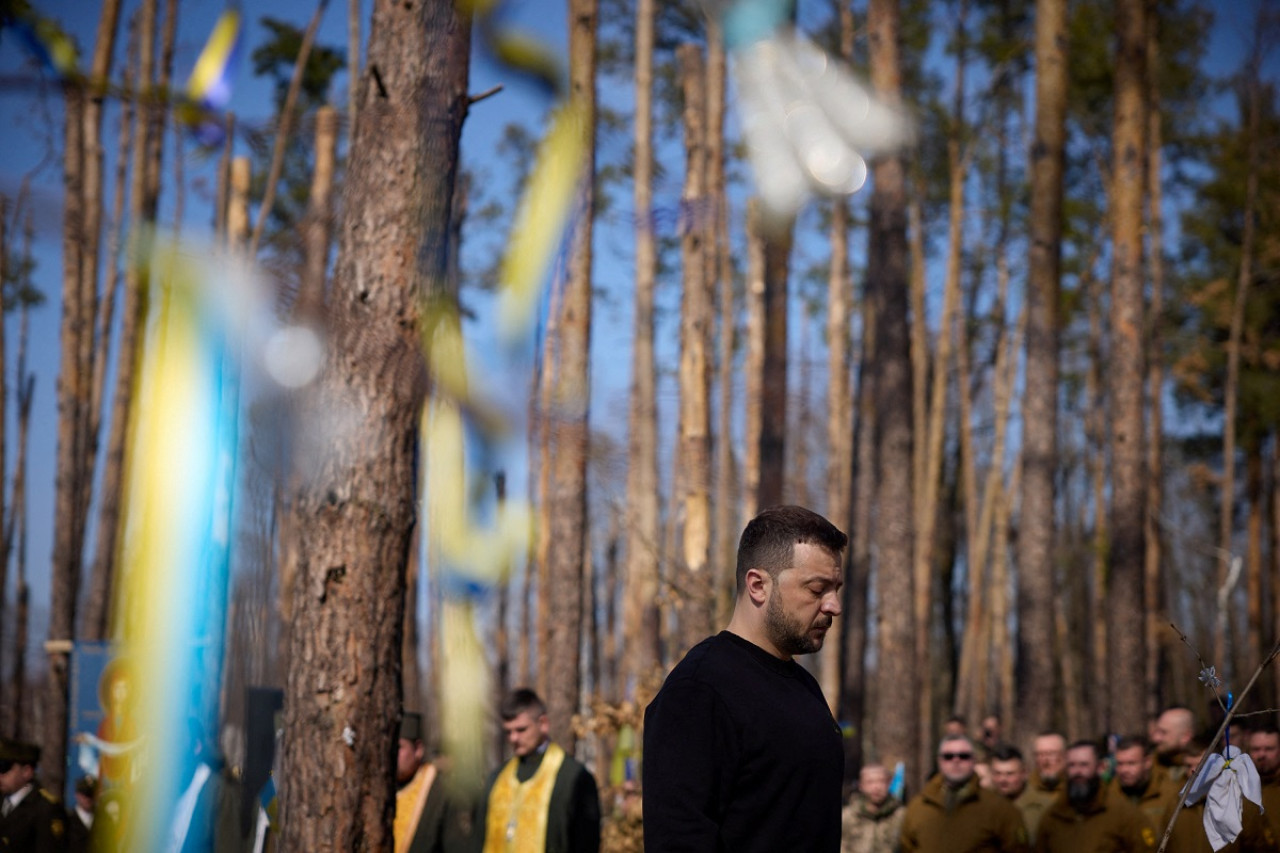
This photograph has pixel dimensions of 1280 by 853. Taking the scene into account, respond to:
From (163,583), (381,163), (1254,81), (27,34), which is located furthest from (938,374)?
(27,34)

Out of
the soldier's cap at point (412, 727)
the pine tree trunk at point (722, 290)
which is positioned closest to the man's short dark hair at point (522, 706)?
the soldier's cap at point (412, 727)

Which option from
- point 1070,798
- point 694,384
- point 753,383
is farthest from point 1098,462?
point 1070,798

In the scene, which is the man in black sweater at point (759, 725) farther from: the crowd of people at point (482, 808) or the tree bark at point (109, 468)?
the tree bark at point (109, 468)

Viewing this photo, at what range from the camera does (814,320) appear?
2973cm

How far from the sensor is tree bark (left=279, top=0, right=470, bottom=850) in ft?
15.8

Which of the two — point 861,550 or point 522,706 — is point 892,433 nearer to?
point 522,706

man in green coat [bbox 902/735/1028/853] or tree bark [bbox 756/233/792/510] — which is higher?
tree bark [bbox 756/233/792/510]

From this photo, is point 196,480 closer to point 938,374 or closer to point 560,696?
point 560,696

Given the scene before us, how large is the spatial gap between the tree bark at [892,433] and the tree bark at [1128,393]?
2985 millimetres

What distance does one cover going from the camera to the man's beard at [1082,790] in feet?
23.0

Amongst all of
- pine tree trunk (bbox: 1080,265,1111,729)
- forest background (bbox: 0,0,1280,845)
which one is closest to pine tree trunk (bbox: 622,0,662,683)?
forest background (bbox: 0,0,1280,845)

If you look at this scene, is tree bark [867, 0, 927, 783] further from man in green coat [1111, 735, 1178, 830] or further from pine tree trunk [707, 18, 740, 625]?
man in green coat [1111, 735, 1178, 830]

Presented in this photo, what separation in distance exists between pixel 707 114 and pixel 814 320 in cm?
1297

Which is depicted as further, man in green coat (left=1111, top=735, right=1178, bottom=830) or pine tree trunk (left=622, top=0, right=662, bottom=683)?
pine tree trunk (left=622, top=0, right=662, bottom=683)
